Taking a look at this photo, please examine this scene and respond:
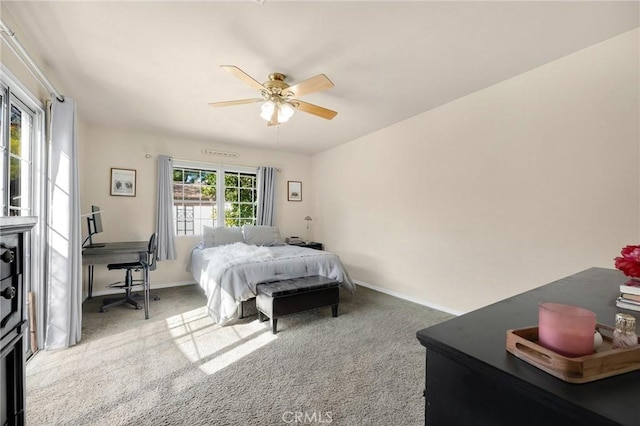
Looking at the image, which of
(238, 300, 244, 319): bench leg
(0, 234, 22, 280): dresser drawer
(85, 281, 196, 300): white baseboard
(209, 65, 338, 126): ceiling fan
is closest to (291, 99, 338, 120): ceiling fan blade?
(209, 65, 338, 126): ceiling fan

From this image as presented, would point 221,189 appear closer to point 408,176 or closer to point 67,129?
point 67,129

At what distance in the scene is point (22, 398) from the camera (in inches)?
40.4

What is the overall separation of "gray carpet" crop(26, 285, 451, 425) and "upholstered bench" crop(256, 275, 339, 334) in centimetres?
17

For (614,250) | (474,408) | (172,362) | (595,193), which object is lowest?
(172,362)

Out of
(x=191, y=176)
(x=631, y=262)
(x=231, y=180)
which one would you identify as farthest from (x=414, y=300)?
(x=191, y=176)

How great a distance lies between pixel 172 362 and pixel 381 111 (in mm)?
3398

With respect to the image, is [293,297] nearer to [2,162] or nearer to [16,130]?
[2,162]

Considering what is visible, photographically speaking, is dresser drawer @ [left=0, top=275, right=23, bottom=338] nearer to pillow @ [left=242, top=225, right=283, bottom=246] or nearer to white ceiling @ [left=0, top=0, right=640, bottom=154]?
white ceiling @ [left=0, top=0, right=640, bottom=154]

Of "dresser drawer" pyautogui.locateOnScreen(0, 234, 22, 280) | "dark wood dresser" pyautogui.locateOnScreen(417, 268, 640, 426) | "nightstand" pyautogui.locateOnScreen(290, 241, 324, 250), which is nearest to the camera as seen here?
"dark wood dresser" pyautogui.locateOnScreen(417, 268, 640, 426)

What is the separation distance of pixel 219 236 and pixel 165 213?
90cm

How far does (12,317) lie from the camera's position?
0.97 m

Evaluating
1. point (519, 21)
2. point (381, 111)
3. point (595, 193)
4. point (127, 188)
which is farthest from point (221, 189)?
point (595, 193)

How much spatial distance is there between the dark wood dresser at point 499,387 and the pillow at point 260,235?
162 inches

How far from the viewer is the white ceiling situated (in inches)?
70.9
